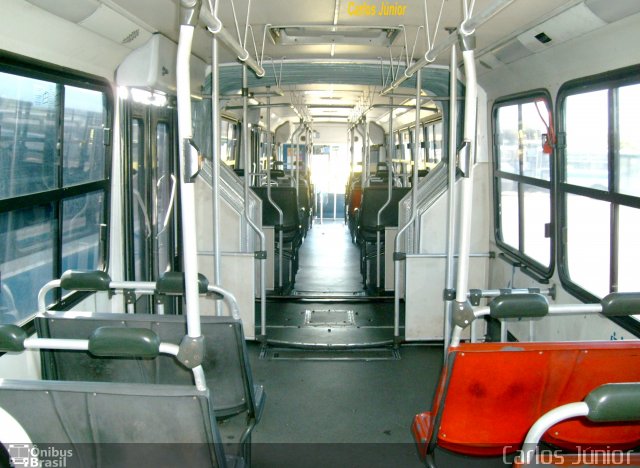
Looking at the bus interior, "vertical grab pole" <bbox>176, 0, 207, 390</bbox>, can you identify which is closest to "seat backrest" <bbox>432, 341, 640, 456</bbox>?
the bus interior

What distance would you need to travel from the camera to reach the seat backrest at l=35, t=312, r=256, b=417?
100 inches

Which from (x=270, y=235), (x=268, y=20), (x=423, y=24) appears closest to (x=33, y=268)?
(x=268, y=20)

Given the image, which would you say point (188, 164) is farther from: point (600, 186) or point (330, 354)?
point (330, 354)

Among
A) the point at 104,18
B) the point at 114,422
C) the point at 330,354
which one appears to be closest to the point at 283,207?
the point at 330,354

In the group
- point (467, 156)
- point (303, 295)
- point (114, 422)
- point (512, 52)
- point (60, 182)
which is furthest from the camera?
point (303, 295)

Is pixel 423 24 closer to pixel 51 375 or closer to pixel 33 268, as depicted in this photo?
pixel 33 268

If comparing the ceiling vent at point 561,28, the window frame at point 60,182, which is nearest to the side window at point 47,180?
the window frame at point 60,182

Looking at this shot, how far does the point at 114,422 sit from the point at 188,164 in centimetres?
83

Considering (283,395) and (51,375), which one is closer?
(51,375)

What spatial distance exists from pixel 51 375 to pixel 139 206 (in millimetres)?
1923

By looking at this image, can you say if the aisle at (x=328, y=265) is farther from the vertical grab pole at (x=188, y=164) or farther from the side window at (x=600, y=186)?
the vertical grab pole at (x=188, y=164)

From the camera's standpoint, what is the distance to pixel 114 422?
6.05ft

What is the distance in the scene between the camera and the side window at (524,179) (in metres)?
4.46

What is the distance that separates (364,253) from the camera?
7957 mm
